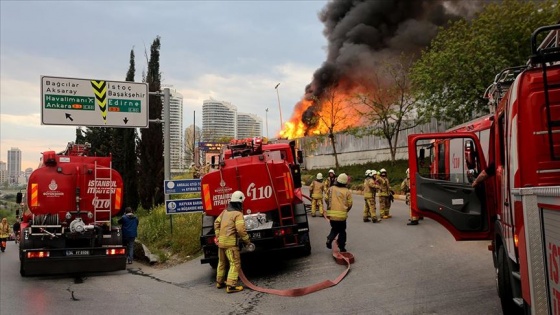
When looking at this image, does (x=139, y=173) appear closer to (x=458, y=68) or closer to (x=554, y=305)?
(x=458, y=68)

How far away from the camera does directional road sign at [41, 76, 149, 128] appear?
48.1 feet

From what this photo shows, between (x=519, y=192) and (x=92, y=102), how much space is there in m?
13.6

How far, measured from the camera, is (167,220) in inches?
606

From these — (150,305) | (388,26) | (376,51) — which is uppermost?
(388,26)

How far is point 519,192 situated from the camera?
4055 millimetres

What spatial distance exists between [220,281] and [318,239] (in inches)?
169

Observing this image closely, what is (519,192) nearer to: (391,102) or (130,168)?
(130,168)

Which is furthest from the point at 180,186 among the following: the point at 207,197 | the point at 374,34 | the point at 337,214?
the point at 374,34

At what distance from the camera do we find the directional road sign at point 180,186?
13.2 metres

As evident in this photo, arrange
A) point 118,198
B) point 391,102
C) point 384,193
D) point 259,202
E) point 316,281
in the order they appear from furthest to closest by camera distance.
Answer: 1. point 391,102
2. point 384,193
3. point 118,198
4. point 259,202
5. point 316,281

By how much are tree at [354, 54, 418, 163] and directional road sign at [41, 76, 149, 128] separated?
57.8 feet

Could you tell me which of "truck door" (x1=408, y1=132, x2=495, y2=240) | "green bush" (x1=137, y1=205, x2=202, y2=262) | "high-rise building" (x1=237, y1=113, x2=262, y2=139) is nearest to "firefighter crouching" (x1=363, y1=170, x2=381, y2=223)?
"green bush" (x1=137, y1=205, x2=202, y2=262)

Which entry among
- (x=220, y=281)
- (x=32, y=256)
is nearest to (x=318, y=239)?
(x=220, y=281)

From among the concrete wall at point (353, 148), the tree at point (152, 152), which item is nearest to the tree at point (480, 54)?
the concrete wall at point (353, 148)
